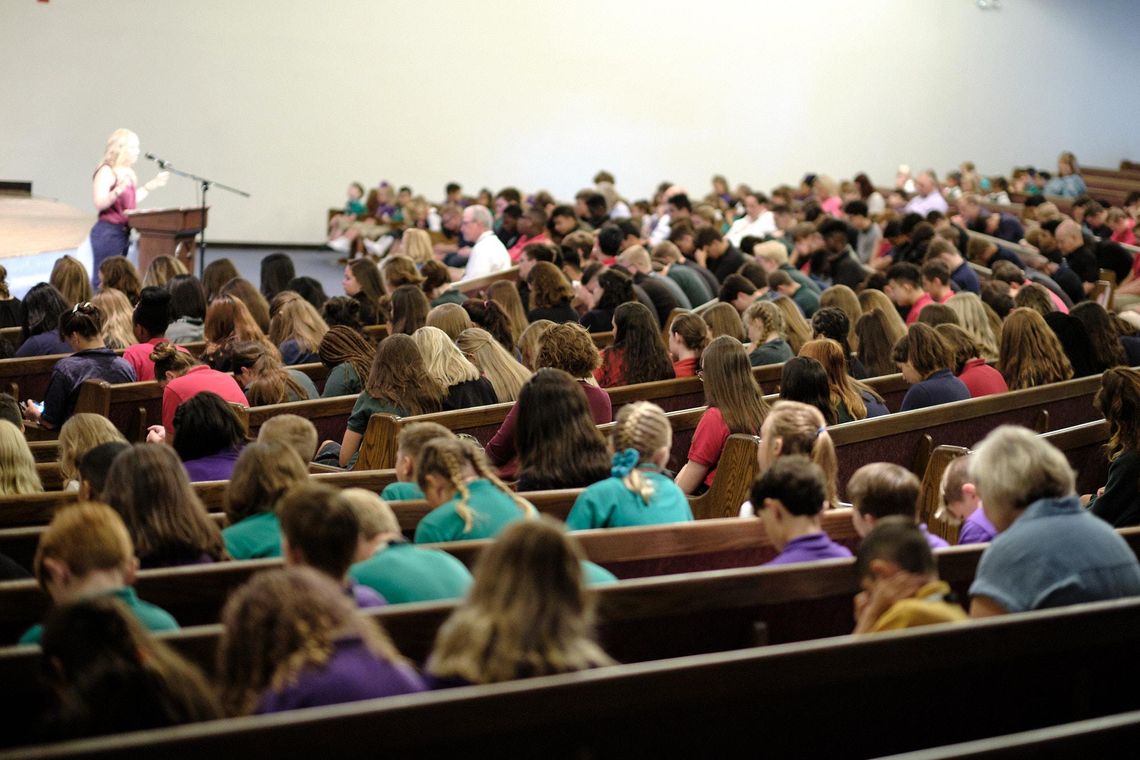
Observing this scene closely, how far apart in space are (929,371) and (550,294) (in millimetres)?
2678

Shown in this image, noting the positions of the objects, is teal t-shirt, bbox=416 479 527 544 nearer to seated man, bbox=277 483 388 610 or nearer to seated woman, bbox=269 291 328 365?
seated man, bbox=277 483 388 610

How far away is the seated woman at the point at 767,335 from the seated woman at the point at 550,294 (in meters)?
1.42

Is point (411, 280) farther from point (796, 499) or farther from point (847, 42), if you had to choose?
point (847, 42)

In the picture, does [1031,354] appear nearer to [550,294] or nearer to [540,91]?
[550,294]

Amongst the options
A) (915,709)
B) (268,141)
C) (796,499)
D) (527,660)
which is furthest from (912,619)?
(268,141)

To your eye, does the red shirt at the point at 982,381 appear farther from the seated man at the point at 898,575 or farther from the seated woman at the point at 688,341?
the seated man at the point at 898,575

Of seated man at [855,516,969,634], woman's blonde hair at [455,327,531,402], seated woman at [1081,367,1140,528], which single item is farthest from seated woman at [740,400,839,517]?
woman's blonde hair at [455,327,531,402]

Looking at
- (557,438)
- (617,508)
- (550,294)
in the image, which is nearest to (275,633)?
(617,508)

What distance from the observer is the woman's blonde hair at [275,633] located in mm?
2090

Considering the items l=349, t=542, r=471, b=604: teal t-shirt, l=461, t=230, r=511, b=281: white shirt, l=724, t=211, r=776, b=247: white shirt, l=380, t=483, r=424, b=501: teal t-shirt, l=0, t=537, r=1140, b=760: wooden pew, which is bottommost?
l=0, t=537, r=1140, b=760: wooden pew

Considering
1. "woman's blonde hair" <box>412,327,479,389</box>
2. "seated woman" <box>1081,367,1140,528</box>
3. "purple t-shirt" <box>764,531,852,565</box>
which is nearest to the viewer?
"purple t-shirt" <box>764,531,852,565</box>

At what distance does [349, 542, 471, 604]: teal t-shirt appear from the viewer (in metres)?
2.84

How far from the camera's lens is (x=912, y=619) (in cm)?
268

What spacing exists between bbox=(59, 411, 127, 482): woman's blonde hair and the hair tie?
1.58m
